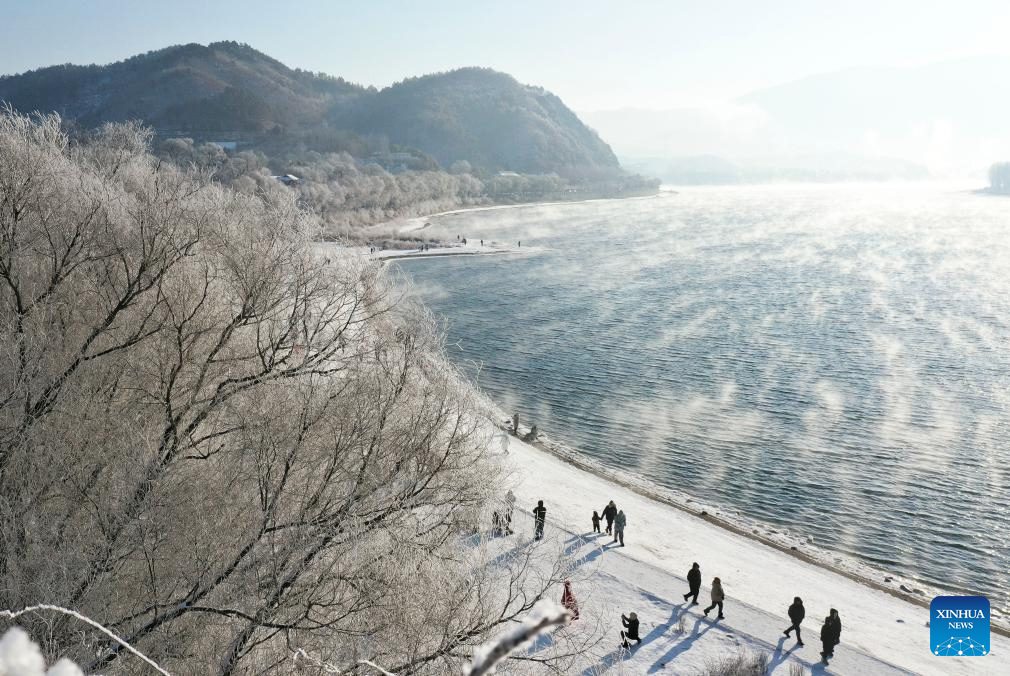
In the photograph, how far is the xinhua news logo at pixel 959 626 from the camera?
570 inches

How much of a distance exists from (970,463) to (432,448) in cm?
2196

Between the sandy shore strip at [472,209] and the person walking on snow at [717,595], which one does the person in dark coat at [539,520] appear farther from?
the sandy shore strip at [472,209]

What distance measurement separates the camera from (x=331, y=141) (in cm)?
18300

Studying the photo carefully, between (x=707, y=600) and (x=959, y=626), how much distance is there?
5928 millimetres

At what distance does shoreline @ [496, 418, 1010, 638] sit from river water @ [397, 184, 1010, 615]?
1.68 ft

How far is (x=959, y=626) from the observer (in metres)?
15.8

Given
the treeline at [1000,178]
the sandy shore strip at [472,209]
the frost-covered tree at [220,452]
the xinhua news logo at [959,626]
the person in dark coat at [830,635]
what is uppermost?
the treeline at [1000,178]

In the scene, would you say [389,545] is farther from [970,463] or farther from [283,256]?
[970,463]

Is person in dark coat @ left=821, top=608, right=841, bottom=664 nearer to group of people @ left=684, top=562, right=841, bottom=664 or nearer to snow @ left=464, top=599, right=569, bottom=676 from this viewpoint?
group of people @ left=684, top=562, right=841, bottom=664

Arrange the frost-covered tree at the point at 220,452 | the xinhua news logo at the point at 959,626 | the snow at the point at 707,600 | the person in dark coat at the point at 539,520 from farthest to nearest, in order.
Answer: the person in dark coat at the point at 539,520 → the xinhua news logo at the point at 959,626 → the snow at the point at 707,600 → the frost-covered tree at the point at 220,452

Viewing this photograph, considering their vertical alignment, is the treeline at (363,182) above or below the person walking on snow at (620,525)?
above

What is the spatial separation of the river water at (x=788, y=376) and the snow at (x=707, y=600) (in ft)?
9.86

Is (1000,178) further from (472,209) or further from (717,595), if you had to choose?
(717,595)

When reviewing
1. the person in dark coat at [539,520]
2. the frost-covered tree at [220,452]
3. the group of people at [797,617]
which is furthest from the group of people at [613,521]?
the frost-covered tree at [220,452]
